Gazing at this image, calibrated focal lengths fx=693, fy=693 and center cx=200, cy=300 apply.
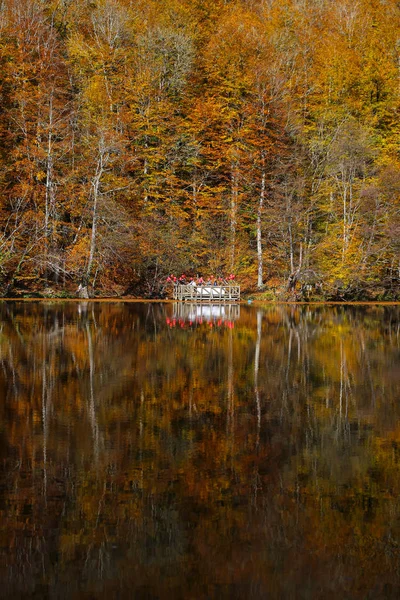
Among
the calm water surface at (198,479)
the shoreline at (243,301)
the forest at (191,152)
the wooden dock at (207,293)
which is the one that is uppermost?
the forest at (191,152)

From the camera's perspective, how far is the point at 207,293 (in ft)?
142

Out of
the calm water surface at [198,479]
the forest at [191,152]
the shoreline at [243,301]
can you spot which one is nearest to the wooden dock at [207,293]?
the shoreline at [243,301]

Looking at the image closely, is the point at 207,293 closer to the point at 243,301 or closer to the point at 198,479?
the point at 243,301

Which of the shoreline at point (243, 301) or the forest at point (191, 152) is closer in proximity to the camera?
the shoreline at point (243, 301)

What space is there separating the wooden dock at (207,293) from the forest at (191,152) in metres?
2.95

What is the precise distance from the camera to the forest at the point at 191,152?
4472cm

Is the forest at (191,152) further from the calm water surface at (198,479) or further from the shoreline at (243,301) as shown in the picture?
the calm water surface at (198,479)

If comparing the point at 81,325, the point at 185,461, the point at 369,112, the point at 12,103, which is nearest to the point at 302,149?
the point at 369,112

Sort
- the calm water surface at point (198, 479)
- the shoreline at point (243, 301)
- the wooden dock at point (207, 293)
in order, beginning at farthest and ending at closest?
the wooden dock at point (207, 293)
the shoreline at point (243, 301)
the calm water surface at point (198, 479)

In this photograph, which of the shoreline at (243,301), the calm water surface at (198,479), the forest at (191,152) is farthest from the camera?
the forest at (191,152)

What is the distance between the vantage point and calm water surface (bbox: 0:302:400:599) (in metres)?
4.71

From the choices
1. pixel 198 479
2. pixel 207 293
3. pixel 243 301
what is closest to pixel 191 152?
pixel 207 293

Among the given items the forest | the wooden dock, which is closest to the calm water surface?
the wooden dock

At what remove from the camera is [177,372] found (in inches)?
523
